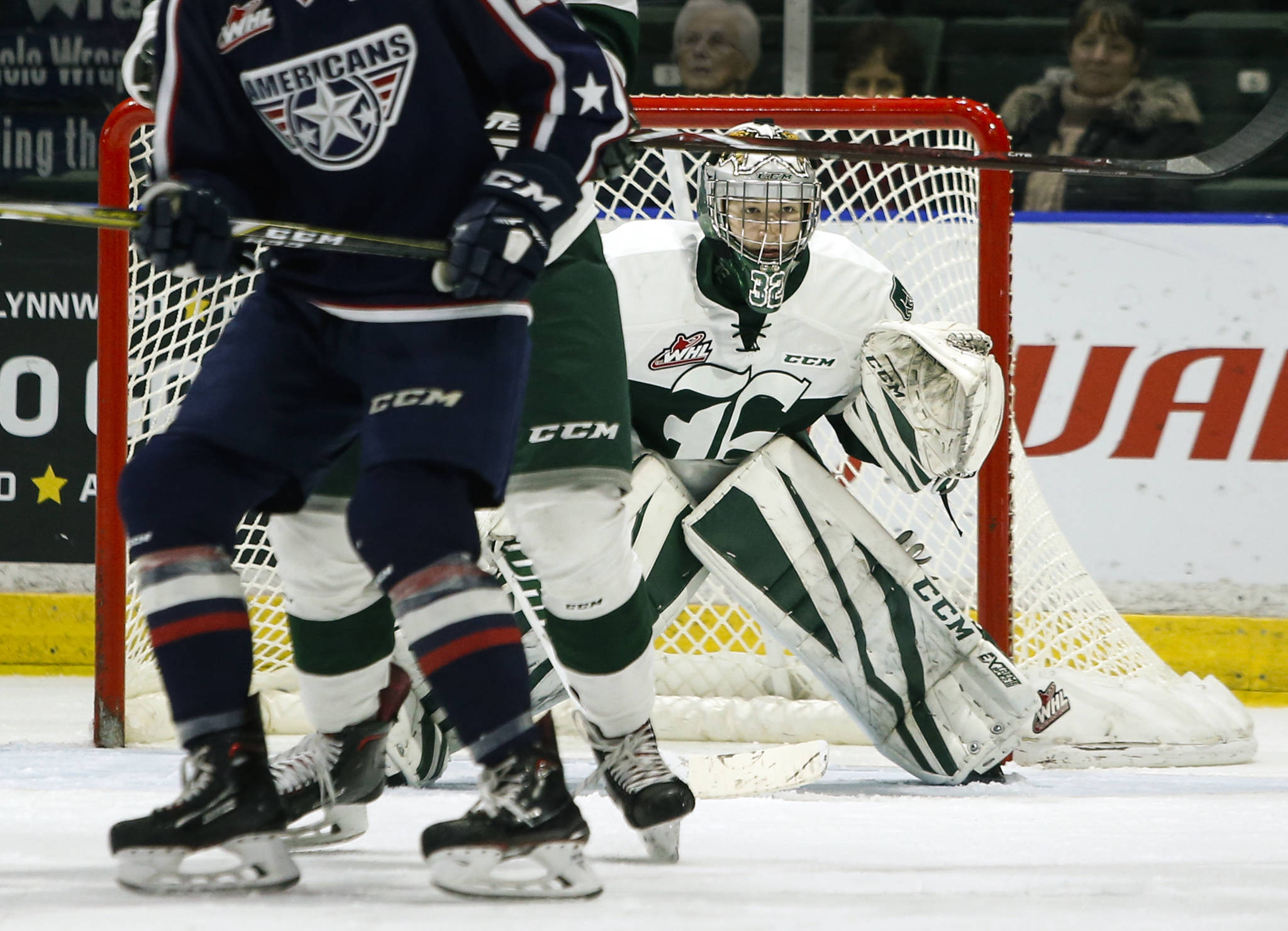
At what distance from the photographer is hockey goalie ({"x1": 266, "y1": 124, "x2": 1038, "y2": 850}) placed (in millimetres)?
2604

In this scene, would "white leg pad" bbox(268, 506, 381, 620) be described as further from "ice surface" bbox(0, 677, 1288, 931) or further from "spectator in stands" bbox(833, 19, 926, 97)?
"spectator in stands" bbox(833, 19, 926, 97)

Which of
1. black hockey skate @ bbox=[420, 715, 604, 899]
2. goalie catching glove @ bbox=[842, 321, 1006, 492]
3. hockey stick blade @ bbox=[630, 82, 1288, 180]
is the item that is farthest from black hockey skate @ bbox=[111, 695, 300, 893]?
goalie catching glove @ bbox=[842, 321, 1006, 492]

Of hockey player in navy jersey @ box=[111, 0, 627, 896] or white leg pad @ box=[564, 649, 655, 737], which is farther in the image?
white leg pad @ box=[564, 649, 655, 737]

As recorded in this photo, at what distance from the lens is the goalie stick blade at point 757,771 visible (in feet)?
8.23

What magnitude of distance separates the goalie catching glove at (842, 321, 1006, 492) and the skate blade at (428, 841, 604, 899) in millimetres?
1210

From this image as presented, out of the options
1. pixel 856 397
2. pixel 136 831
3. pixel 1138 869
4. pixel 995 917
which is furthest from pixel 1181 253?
pixel 136 831

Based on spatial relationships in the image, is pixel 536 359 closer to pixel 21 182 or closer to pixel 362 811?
pixel 362 811

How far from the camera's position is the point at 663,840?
181 cm

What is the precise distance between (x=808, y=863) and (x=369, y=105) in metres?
0.86

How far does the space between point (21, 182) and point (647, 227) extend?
2.11m

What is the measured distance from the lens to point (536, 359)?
1883mm

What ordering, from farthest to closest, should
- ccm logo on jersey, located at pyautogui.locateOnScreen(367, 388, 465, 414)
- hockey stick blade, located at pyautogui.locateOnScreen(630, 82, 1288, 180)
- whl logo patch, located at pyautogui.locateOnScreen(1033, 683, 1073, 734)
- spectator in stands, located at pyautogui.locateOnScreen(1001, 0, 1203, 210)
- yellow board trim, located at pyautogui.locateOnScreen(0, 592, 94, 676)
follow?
spectator in stands, located at pyautogui.locateOnScreen(1001, 0, 1203, 210) < yellow board trim, located at pyautogui.locateOnScreen(0, 592, 94, 676) < whl logo patch, located at pyautogui.locateOnScreen(1033, 683, 1073, 734) < hockey stick blade, located at pyautogui.locateOnScreen(630, 82, 1288, 180) < ccm logo on jersey, located at pyautogui.locateOnScreen(367, 388, 465, 414)

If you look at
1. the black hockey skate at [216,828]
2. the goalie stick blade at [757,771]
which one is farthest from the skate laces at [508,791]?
the goalie stick blade at [757,771]

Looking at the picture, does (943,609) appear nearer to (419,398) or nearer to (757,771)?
(757,771)
